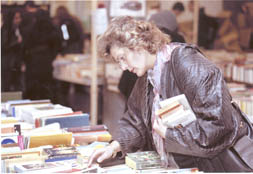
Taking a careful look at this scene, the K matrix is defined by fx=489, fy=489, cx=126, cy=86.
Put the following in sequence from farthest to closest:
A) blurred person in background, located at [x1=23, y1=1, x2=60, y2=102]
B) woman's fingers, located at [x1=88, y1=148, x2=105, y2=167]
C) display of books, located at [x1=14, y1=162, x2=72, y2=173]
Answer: blurred person in background, located at [x1=23, y1=1, x2=60, y2=102] < woman's fingers, located at [x1=88, y1=148, x2=105, y2=167] < display of books, located at [x1=14, y1=162, x2=72, y2=173]

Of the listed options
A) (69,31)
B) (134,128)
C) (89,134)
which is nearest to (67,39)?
(69,31)

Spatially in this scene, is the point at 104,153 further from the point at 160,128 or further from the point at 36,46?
the point at 36,46

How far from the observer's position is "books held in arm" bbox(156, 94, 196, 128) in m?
2.10

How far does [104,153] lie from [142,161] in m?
0.22

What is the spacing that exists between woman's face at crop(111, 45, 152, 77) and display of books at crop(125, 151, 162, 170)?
1.37ft

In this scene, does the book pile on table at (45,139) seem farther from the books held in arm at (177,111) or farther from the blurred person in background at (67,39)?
the blurred person in background at (67,39)

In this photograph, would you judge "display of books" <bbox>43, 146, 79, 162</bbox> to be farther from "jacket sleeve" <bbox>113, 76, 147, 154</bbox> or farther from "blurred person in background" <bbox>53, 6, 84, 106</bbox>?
"blurred person in background" <bbox>53, 6, 84, 106</bbox>

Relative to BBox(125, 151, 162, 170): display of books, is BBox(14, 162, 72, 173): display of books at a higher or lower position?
lower

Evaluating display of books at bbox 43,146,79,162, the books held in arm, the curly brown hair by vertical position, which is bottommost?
display of books at bbox 43,146,79,162

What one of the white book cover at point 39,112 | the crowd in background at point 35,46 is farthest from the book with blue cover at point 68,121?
the crowd in background at point 35,46

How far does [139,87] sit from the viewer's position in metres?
2.56

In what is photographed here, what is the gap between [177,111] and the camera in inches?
83.0

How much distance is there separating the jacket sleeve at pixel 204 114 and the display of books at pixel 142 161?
0.18m

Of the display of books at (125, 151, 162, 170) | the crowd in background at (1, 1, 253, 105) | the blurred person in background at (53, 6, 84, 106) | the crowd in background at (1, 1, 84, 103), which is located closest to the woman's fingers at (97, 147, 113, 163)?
the display of books at (125, 151, 162, 170)
